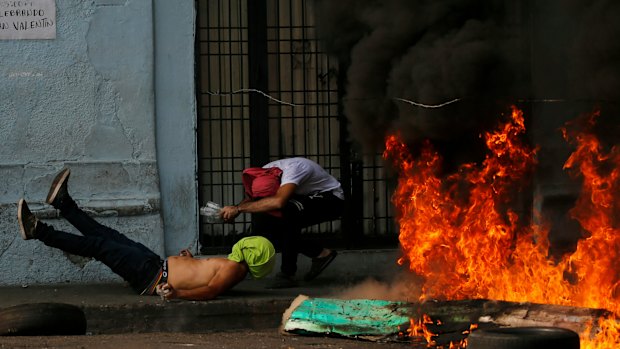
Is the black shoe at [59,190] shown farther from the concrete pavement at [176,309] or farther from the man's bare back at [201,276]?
the man's bare back at [201,276]

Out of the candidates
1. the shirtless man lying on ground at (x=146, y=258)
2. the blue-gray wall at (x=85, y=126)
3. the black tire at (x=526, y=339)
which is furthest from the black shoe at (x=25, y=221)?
the black tire at (x=526, y=339)

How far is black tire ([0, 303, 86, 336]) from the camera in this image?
7.14 meters

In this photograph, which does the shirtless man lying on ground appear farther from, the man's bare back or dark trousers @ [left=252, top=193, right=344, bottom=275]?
dark trousers @ [left=252, top=193, right=344, bottom=275]

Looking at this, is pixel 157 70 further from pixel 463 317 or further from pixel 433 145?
pixel 463 317

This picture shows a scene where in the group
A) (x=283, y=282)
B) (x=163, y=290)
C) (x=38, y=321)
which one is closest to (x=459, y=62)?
(x=283, y=282)

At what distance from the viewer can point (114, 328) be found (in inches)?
326

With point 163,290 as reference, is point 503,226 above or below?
above

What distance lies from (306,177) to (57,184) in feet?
6.25

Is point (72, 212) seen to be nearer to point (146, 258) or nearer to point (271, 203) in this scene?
point (146, 258)

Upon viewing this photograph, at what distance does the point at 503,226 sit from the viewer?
7.51 metres

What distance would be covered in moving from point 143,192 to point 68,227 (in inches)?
26.4

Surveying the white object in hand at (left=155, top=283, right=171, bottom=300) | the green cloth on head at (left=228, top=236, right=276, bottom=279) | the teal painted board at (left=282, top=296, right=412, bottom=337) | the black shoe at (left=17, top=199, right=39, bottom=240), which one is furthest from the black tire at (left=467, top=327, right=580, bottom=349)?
the black shoe at (left=17, top=199, right=39, bottom=240)

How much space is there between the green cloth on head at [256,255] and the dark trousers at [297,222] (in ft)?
2.33

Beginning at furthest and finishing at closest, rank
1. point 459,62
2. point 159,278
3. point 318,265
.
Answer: point 318,265
point 159,278
point 459,62
